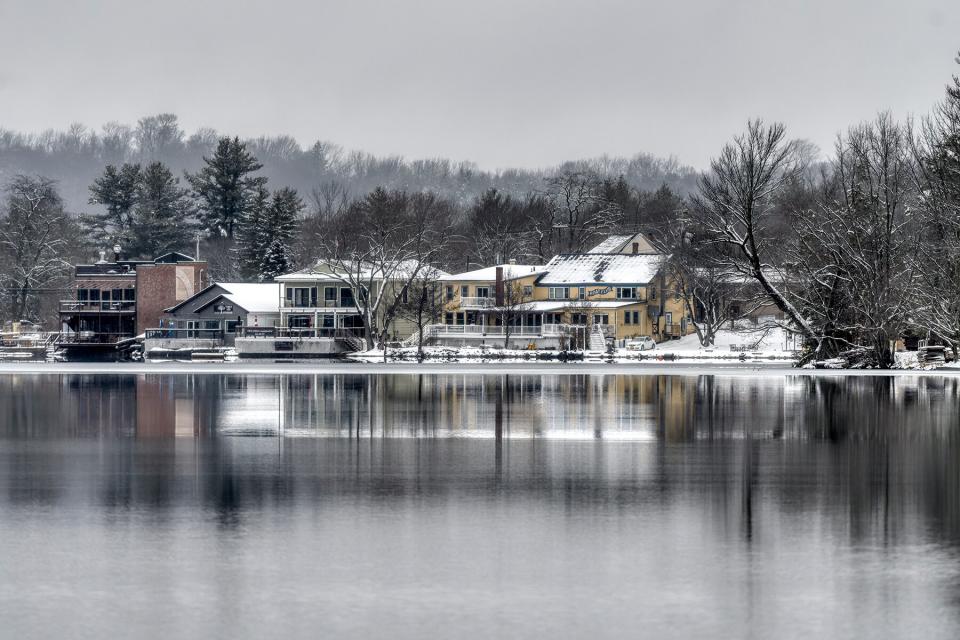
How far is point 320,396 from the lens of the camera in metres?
39.3

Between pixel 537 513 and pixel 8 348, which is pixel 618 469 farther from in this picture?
pixel 8 348

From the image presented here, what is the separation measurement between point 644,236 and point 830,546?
89322mm

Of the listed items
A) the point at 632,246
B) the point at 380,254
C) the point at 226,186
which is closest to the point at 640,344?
the point at 632,246

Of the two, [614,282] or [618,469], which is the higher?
[614,282]

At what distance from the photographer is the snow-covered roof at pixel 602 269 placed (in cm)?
9406

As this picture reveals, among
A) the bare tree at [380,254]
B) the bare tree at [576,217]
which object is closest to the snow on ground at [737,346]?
the bare tree at [380,254]

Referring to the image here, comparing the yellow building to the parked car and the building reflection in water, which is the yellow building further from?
the building reflection in water

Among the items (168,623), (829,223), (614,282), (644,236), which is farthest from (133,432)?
(644,236)

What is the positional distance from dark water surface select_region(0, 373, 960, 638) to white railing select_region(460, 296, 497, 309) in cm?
6366

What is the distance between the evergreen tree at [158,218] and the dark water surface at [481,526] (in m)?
95.7

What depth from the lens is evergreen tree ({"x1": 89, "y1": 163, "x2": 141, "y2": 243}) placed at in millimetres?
126625

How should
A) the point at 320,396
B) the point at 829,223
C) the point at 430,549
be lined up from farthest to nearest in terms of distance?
the point at 829,223, the point at 320,396, the point at 430,549

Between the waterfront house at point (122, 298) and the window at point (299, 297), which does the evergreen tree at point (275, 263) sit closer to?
the waterfront house at point (122, 298)

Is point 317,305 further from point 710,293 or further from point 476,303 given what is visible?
point 710,293
